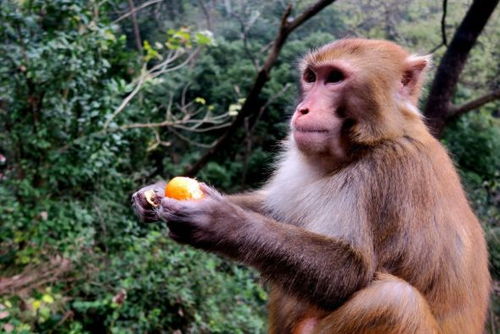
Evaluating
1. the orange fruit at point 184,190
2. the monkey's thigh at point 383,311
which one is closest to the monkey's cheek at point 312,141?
the orange fruit at point 184,190

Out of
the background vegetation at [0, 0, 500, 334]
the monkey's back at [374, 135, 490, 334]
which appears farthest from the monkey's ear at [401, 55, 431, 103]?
the background vegetation at [0, 0, 500, 334]

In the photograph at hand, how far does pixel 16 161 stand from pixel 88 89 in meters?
1.33

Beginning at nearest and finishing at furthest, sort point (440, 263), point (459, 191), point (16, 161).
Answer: point (440, 263), point (459, 191), point (16, 161)

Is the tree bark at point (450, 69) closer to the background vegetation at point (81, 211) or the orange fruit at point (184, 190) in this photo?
the background vegetation at point (81, 211)

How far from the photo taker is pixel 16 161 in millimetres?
6441

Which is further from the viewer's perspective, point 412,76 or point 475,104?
point 475,104

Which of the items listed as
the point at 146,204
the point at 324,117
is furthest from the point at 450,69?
the point at 146,204

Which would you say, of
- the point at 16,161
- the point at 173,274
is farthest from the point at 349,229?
the point at 16,161

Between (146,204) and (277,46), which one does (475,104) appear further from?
(146,204)

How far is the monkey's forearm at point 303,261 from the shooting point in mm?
2227

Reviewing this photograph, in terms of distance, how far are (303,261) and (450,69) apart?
4.89 metres

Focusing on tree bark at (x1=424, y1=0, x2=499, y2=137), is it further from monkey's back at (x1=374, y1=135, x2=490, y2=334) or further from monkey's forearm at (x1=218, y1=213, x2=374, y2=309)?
monkey's forearm at (x1=218, y1=213, x2=374, y2=309)

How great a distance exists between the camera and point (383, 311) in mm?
2232

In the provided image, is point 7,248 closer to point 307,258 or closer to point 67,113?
point 67,113
